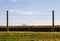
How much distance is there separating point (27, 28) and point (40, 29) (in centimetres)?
224

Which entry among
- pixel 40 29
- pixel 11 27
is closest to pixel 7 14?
pixel 11 27

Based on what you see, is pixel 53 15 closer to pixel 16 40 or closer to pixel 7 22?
pixel 7 22

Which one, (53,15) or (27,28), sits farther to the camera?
(27,28)

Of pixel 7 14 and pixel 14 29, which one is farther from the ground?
pixel 7 14

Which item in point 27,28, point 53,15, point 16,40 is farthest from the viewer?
point 27,28

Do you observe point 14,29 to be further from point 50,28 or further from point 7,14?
point 50,28

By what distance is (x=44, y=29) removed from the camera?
31578mm

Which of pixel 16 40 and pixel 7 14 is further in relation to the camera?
pixel 7 14

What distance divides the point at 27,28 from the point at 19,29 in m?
1.38

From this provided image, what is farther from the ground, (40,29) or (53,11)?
(53,11)

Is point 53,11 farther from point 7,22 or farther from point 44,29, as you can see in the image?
point 7,22

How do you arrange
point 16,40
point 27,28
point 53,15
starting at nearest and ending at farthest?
point 16,40 → point 53,15 → point 27,28

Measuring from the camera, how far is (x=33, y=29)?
31.8m

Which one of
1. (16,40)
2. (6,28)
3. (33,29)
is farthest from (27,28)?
(16,40)
